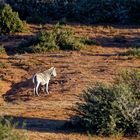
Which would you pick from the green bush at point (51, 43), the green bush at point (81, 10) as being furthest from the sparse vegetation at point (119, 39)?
the green bush at point (81, 10)

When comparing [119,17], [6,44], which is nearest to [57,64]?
[6,44]

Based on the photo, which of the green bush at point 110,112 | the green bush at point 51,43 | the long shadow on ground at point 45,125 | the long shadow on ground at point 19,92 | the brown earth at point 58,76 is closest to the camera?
the green bush at point 110,112

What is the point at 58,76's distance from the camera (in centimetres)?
2181

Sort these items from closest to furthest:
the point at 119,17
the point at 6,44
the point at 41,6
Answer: the point at 6,44, the point at 119,17, the point at 41,6

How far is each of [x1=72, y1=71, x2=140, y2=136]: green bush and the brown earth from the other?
0.31 metres

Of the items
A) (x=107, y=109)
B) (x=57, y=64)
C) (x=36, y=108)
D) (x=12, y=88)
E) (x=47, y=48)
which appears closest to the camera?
(x=107, y=109)

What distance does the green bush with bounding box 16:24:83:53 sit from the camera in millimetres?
26969

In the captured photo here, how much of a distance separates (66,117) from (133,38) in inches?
590

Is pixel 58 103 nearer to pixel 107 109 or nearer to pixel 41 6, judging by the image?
pixel 107 109

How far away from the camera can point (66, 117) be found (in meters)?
15.9

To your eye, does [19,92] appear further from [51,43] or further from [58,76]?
[51,43]

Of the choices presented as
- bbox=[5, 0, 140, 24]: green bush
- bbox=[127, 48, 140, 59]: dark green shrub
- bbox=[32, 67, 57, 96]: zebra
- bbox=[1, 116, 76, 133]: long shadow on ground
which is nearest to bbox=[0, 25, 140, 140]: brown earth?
bbox=[1, 116, 76, 133]: long shadow on ground

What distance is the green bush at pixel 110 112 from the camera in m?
13.9

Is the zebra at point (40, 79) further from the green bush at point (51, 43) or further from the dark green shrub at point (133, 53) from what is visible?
the green bush at point (51, 43)
